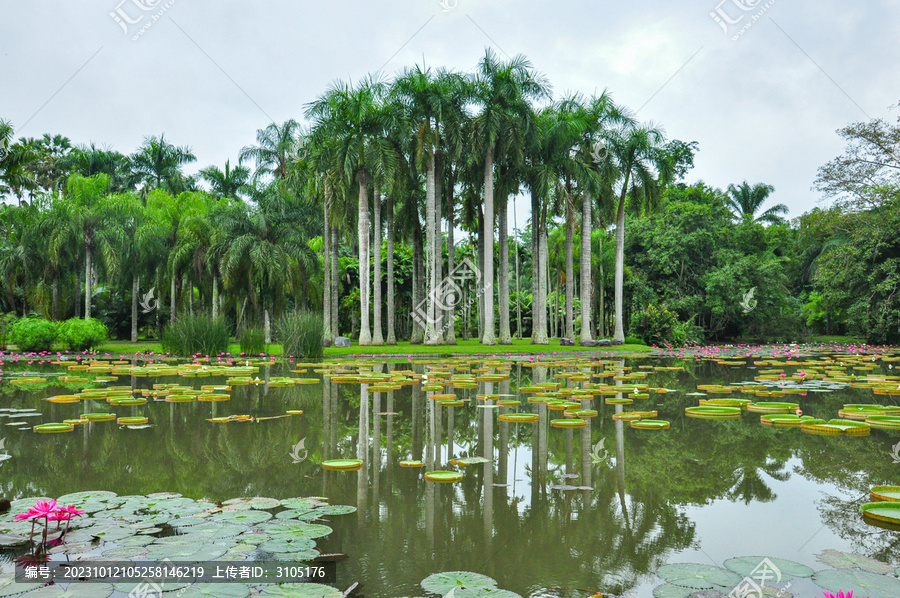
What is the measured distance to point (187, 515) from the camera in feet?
12.5

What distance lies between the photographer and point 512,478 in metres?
4.88

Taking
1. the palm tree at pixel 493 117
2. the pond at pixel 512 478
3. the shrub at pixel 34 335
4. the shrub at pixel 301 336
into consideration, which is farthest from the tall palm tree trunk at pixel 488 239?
the shrub at pixel 34 335

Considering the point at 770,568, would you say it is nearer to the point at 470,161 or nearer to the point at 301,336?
the point at 301,336

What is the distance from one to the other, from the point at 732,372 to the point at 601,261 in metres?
22.5

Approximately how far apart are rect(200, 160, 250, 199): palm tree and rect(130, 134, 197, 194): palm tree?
352 cm

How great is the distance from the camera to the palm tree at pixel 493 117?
80.8 ft

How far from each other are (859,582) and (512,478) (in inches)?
98.2

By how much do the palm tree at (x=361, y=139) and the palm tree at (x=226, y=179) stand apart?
18339 millimetres

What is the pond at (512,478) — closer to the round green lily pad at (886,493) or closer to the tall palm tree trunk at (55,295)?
the round green lily pad at (886,493)

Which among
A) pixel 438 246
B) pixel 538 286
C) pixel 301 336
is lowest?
pixel 301 336

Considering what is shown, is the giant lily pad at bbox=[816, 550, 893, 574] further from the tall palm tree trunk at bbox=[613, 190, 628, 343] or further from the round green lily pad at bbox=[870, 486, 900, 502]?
the tall palm tree trunk at bbox=[613, 190, 628, 343]

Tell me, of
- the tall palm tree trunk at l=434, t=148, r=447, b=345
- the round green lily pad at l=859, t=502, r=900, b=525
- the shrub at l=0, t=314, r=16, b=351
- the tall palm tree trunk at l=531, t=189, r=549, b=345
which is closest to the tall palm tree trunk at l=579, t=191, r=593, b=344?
the tall palm tree trunk at l=531, t=189, r=549, b=345

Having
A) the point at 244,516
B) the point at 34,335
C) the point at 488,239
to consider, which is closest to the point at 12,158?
the point at 34,335

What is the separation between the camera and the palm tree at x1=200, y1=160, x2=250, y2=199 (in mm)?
41094
